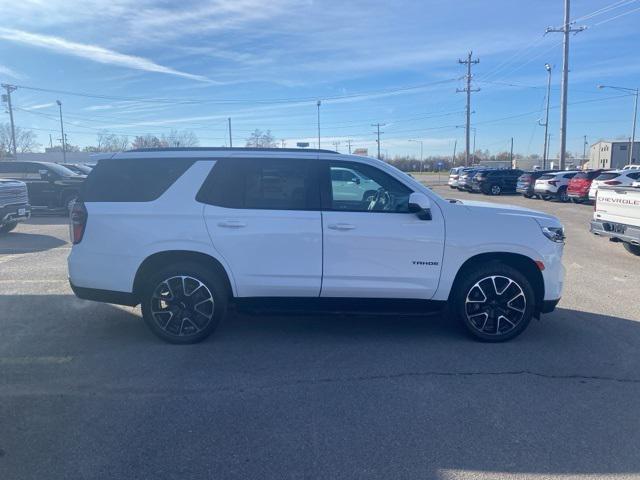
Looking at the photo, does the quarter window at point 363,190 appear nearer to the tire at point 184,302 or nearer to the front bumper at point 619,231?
the tire at point 184,302

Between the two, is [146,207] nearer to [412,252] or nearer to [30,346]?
[30,346]

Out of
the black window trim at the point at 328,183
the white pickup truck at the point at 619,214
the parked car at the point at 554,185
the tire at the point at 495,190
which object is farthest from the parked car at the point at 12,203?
the tire at the point at 495,190

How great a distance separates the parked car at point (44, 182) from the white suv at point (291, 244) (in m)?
14.5

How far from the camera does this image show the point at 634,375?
4.39m

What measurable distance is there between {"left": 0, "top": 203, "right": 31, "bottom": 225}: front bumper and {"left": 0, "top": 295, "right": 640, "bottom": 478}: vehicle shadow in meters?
7.51

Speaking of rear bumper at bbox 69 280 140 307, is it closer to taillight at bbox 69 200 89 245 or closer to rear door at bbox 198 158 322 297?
taillight at bbox 69 200 89 245

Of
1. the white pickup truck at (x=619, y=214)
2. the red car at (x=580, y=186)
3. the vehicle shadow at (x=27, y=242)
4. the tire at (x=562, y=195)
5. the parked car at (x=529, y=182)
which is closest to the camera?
the white pickup truck at (x=619, y=214)

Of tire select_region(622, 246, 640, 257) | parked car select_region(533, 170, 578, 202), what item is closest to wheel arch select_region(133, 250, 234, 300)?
tire select_region(622, 246, 640, 257)

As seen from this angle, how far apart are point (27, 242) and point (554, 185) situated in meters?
23.6

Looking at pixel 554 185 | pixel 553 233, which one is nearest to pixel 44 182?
pixel 553 233

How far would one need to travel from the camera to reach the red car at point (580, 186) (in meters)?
23.7

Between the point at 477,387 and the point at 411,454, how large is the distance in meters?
1.18

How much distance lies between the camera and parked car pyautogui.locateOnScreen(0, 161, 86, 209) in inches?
706

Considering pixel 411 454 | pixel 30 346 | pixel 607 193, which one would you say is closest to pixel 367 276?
pixel 411 454
